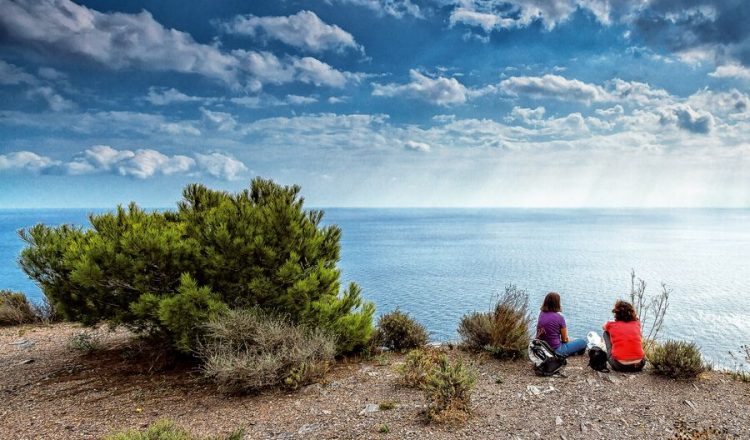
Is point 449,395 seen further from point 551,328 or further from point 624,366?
point 624,366

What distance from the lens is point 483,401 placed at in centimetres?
650

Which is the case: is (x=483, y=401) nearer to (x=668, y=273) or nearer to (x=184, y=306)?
(x=184, y=306)

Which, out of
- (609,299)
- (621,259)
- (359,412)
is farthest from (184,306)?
(621,259)

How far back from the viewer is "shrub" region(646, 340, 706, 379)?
23.9 ft

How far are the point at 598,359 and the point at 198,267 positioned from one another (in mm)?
7033

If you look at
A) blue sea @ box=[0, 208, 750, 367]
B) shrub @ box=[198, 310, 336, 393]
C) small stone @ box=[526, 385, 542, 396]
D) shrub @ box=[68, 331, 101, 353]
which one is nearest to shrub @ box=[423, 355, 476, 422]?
small stone @ box=[526, 385, 542, 396]

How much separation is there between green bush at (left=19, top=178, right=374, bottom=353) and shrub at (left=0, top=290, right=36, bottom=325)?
5753 mm

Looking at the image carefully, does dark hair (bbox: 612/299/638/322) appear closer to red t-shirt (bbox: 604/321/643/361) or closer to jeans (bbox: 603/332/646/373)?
red t-shirt (bbox: 604/321/643/361)

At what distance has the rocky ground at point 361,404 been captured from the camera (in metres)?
5.66

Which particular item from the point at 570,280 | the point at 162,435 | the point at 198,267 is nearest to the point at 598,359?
the point at 162,435

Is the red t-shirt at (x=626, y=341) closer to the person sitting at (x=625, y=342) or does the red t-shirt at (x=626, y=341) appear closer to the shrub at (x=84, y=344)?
the person sitting at (x=625, y=342)

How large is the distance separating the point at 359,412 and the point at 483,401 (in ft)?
5.96

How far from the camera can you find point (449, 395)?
237 inches

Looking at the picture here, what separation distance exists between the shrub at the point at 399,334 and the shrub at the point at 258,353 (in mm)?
2116
